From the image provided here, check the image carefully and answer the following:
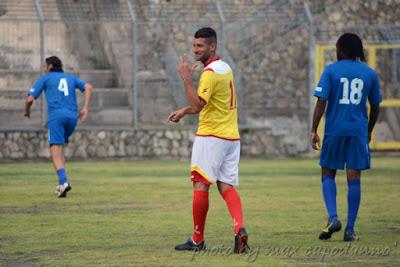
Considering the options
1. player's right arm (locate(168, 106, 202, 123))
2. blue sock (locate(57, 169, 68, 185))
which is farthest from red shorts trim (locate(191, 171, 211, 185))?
blue sock (locate(57, 169, 68, 185))

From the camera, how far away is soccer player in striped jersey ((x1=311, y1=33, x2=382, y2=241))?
1159cm

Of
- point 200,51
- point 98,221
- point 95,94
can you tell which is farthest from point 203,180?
point 95,94

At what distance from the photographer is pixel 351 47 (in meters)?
11.6

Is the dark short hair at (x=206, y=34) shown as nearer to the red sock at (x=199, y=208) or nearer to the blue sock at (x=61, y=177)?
the red sock at (x=199, y=208)

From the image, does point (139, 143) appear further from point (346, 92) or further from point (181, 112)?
point (181, 112)

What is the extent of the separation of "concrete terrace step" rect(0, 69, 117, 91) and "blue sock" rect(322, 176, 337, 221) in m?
13.8

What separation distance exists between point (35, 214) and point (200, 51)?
4449 mm

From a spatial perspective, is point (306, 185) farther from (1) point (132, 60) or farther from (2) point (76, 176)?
(1) point (132, 60)

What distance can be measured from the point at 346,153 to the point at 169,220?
2.66 meters

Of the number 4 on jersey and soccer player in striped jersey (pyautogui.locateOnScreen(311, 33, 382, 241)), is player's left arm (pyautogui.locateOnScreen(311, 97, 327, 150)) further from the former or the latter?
the number 4 on jersey

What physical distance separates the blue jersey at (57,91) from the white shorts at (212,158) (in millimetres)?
7093

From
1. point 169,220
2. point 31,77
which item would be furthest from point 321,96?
point 31,77

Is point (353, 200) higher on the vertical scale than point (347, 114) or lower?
lower

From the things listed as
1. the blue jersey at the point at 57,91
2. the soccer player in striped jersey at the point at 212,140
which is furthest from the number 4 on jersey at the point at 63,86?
the soccer player in striped jersey at the point at 212,140
